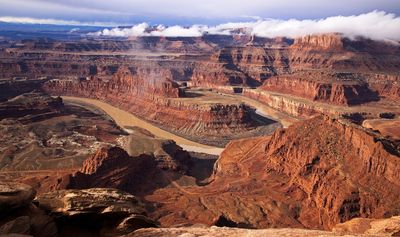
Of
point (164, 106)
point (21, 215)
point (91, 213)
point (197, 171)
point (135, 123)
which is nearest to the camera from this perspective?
point (21, 215)

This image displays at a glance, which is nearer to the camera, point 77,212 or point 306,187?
point 77,212

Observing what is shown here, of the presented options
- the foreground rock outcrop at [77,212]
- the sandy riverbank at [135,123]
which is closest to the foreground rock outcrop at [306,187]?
the sandy riverbank at [135,123]

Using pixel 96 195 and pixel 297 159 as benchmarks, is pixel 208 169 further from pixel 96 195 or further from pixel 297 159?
pixel 96 195

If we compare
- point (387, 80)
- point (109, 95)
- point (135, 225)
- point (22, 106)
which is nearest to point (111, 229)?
point (135, 225)

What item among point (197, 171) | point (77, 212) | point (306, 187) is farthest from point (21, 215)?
point (197, 171)

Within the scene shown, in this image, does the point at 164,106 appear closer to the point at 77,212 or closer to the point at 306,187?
the point at 306,187

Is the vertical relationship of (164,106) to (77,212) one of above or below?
below

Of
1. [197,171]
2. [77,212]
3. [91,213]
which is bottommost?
[197,171]

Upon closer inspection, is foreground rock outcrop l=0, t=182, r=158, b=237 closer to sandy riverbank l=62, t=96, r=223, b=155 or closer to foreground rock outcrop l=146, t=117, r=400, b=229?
foreground rock outcrop l=146, t=117, r=400, b=229

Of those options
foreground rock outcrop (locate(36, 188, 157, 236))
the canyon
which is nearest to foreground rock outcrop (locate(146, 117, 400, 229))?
the canyon
